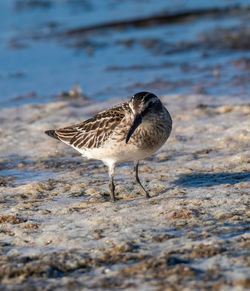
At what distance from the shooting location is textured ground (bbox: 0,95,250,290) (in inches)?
187

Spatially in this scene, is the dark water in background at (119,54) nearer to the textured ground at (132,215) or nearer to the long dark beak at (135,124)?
the textured ground at (132,215)

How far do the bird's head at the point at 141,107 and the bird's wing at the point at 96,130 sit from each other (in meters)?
0.24

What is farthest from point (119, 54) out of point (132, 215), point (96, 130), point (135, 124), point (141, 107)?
point (132, 215)

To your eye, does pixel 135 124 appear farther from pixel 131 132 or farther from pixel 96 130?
pixel 96 130

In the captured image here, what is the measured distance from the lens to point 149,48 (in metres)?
17.3

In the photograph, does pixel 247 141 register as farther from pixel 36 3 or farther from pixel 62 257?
pixel 36 3

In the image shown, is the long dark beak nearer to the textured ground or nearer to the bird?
the bird

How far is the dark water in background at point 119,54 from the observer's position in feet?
44.4

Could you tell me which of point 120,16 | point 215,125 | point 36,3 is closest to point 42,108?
point 215,125

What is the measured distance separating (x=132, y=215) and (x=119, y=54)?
11.2 metres

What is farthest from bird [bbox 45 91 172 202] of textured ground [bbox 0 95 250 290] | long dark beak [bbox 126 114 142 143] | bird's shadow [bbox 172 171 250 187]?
bird's shadow [bbox 172 171 250 187]

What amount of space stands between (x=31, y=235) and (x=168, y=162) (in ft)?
9.75

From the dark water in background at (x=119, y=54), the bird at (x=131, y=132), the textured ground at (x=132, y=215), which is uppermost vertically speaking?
the dark water in background at (x=119, y=54)

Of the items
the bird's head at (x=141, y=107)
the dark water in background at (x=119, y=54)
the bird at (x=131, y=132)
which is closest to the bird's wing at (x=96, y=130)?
the bird at (x=131, y=132)
